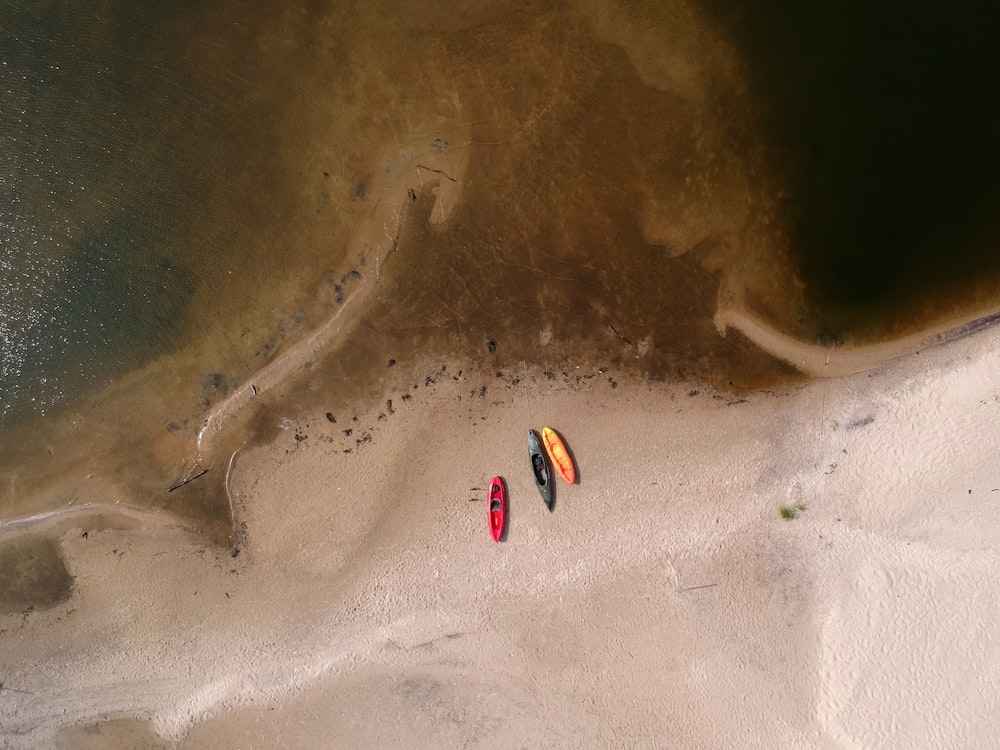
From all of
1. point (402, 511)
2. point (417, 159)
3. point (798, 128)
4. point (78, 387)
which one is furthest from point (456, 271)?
point (78, 387)

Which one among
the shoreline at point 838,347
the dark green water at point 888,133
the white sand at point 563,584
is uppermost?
the dark green water at point 888,133

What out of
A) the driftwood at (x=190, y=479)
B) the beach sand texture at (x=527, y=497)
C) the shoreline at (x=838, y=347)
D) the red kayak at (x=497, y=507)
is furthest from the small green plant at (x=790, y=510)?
the driftwood at (x=190, y=479)

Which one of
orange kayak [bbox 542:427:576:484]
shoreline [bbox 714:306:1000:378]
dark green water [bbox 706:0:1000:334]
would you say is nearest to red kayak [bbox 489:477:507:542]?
orange kayak [bbox 542:427:576:484]

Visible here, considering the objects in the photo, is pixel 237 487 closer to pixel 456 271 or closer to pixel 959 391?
pixel 456 271

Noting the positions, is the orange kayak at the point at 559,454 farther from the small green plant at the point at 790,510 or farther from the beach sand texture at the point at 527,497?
the small green plant at the point at 790,510

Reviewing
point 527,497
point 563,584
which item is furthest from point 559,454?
point 563,584

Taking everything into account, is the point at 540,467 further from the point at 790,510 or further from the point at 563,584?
the point at 790,510
